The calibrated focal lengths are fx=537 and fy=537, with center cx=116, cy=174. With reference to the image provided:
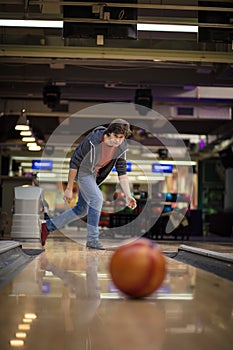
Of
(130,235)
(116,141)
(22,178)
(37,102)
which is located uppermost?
(37,102)

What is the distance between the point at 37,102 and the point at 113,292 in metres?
12.4

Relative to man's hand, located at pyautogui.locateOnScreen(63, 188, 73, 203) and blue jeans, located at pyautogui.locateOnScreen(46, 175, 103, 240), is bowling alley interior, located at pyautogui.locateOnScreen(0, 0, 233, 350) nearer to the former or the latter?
blue jeans, located at pyautogui.locateOnScreen(46, 175, 103, 240)

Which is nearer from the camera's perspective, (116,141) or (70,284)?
(70,284)

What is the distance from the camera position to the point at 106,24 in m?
7.27

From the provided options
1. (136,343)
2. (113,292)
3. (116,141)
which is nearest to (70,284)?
(113,292)

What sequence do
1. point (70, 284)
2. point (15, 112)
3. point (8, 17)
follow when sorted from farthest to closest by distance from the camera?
point (15, 112) → point (8, 17) → point (70, 284)

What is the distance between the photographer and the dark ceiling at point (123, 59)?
7.38 m

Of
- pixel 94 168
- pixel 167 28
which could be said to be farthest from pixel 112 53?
pixel 94 168

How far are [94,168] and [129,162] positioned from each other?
1690 cm

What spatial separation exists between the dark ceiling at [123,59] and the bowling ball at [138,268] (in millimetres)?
5343

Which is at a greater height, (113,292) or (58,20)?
(58,20)

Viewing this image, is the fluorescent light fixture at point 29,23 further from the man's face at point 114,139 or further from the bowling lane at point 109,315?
the bowling lane at point 109,315

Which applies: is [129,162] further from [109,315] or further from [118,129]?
[109,315]

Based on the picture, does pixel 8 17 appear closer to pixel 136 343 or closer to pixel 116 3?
pixel 116 3
